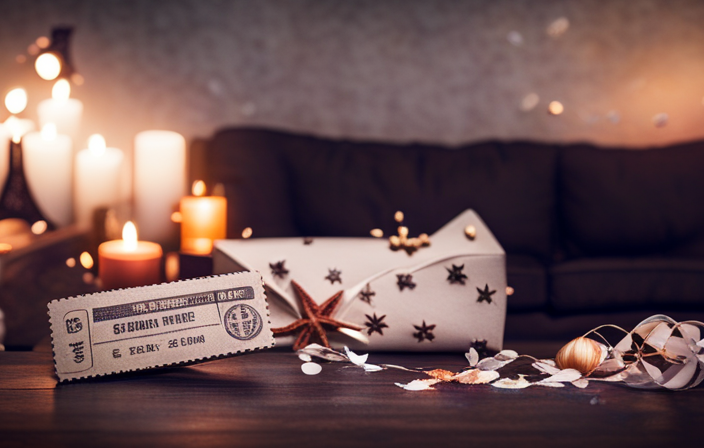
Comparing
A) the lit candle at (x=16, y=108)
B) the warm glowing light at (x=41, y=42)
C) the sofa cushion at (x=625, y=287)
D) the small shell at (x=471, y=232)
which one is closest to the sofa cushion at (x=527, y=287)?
the sofa cushion at (x=625, y=287)

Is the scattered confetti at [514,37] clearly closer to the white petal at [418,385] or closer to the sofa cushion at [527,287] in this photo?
the sofa cushion at [527,287]

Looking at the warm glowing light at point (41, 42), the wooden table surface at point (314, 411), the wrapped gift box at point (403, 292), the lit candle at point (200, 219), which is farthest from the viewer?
the warm glowing light at point (41, 42)

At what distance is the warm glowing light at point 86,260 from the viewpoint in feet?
4.14

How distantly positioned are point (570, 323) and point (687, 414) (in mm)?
947

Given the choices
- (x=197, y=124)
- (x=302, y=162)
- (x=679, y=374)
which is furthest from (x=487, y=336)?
(x=197, y=124)

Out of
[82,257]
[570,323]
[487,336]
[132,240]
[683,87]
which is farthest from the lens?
[683,87]

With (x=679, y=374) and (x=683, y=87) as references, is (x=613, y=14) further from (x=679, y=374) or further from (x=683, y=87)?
(x=679, y=374)

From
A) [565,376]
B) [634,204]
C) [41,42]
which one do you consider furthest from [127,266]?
[634,204]

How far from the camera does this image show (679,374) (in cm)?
56

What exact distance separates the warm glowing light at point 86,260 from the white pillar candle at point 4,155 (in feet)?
0.67

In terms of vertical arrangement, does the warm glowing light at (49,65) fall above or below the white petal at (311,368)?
above

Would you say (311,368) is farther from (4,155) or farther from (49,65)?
(49,65)

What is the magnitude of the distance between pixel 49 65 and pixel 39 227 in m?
0.46

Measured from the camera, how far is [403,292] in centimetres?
70
